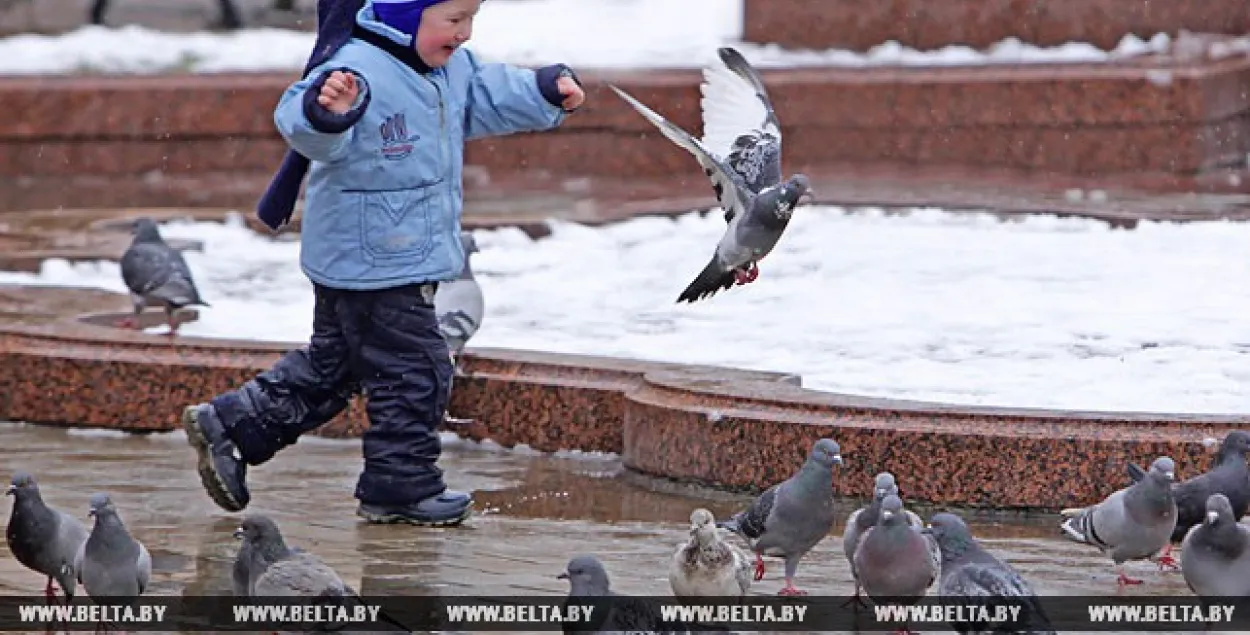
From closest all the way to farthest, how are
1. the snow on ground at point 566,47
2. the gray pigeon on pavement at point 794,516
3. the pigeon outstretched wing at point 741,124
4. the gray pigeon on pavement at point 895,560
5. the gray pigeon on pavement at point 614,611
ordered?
the gray pigeon on pavement at point 614,611 → the gray pigeon on pavement at point 895,560 → the gray pigeon on pavement at point 794,516 → the pigeon outstretched wing at point 741,124 → the snow on ground at point 566,47

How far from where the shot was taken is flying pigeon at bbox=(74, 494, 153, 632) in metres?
5.80

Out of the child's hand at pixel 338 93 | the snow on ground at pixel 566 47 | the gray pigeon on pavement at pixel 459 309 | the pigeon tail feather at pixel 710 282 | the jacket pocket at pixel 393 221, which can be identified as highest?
the child's hand at pixel 338 93

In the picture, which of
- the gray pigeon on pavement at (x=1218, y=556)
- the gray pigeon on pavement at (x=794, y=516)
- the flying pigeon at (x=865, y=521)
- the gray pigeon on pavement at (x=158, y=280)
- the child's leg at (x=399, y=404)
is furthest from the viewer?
the gray pigeon on pavement at (x=158, y=280)

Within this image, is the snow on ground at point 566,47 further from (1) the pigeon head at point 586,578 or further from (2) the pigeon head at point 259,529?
(1) the pigeon head at point 586,578

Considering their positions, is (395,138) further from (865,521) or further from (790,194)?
(865,521)

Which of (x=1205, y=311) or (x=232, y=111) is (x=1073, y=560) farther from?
(x=232, y=111)

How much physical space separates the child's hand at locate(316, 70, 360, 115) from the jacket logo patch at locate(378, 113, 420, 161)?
278 mm

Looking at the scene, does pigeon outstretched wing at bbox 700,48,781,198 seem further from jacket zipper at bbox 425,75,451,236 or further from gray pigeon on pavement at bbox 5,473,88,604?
gray pigeon on pavement at bbox 5,473,88,604

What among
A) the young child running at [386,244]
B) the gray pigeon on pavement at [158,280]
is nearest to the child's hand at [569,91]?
the young child running at [386,244]

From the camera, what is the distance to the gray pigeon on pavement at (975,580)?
537 cm

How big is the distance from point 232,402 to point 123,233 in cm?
519

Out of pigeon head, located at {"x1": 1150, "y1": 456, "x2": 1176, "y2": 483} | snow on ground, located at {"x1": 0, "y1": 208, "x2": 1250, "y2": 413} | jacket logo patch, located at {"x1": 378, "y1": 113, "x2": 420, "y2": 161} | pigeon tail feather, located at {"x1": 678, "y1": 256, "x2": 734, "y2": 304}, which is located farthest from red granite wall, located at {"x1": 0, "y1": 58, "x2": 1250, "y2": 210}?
pigeon head, located at {"x1": 1150, "y1": 456, "x2": 1176, "y2": 483}

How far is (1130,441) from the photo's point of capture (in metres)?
7.20

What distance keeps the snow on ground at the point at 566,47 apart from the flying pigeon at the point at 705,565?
890cm
